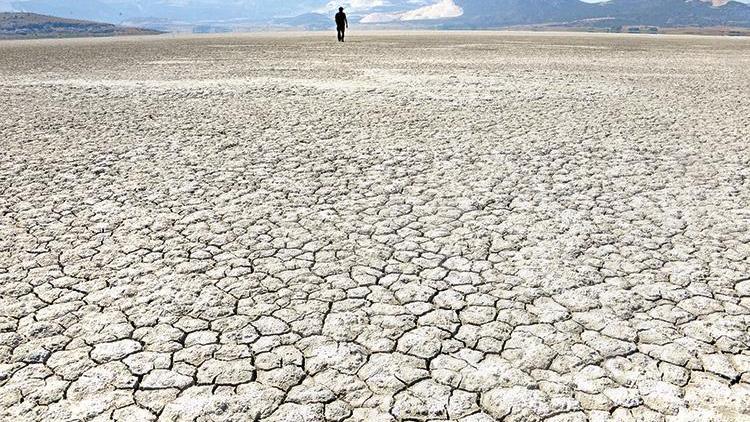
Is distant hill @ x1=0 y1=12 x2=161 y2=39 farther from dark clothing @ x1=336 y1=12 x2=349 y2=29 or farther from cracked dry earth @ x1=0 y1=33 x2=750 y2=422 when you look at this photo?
cracked dry earth @ x1=0 y1=33 x2=750 y2=422

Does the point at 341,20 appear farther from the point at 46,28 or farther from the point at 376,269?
the point at 46,28

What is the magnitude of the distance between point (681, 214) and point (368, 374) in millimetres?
3799

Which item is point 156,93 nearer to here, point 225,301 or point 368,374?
point 225,301

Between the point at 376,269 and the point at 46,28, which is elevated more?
the point at 46,28

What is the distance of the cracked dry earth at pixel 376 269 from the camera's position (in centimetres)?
292

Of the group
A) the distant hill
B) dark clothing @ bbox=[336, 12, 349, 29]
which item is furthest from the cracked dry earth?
the distant hill

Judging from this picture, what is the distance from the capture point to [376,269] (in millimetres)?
4273

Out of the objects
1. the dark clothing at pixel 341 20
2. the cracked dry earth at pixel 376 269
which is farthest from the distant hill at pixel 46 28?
the cracked dry earth at pixel 376 269

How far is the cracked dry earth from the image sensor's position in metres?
2.92

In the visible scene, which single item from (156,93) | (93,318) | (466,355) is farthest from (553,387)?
(156,93)

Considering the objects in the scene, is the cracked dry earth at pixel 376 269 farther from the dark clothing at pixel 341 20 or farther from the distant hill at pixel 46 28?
the distant hill at pixel 46 28

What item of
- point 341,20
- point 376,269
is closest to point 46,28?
point 341,20

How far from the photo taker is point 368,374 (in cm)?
306

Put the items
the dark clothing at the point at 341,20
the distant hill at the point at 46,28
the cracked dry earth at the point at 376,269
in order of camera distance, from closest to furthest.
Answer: the cracked dry earth at the point at 376,269
the dark clothing at the point at 341,20
the distant hill at the point at 46,28
